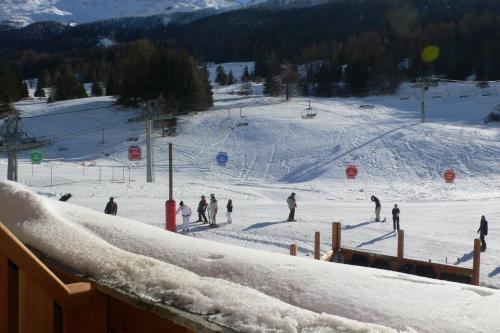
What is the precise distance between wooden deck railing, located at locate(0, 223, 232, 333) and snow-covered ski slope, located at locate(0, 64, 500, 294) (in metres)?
11.6

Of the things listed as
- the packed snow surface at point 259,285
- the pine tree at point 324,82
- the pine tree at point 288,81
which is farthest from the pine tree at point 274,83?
the packed snow surface at point 259,285

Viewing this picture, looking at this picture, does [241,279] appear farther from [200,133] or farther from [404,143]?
[200,133]

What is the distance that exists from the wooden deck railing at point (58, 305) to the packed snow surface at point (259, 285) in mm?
81

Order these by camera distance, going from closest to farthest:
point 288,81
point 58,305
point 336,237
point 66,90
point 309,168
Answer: point 58,305
point 336,237
point 309,168
point 288,81
point 66,90

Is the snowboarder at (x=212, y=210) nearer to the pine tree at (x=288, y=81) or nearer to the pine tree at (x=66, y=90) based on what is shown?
the pine tree at (x=288, y=81)

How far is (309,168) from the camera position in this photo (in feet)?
131

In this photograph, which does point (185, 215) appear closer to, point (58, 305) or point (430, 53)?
point (58, 305)

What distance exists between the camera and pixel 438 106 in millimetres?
61688

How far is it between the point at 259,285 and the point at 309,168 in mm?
38034

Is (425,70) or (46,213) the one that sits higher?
(425,70)

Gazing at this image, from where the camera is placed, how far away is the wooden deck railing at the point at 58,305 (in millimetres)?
2145

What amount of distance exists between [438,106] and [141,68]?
110 feet

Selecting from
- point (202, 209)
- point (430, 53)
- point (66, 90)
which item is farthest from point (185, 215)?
point (430, 53)

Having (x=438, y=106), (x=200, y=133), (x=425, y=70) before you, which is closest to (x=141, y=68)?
(x=200, y=133)
